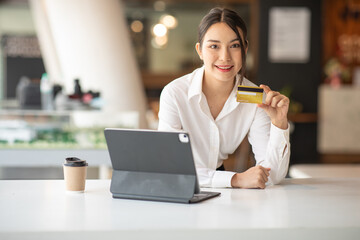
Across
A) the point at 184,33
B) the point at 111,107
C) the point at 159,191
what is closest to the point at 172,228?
the point at 159,191

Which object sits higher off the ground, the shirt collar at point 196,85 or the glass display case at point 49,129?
the shirt collar at point 196,85

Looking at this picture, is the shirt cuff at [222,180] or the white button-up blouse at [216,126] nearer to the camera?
the shirt cuff at [222,180]

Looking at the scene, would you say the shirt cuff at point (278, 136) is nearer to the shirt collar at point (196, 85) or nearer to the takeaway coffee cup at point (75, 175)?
the shirt collar at point (196, 85)

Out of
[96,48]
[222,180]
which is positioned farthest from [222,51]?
[96,48]

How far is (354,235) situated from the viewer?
153 cm

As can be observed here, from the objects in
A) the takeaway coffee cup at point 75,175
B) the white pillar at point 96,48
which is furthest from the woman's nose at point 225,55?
the white pillar at point 96,48

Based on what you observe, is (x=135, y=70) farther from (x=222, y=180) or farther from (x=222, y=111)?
(x=222, y=180)

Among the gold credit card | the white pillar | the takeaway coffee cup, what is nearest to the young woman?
the gold credit card

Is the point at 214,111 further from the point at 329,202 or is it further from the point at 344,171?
the point at 344,171

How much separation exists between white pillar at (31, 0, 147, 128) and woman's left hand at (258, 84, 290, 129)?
340cm

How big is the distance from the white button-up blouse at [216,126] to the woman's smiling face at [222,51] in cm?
11

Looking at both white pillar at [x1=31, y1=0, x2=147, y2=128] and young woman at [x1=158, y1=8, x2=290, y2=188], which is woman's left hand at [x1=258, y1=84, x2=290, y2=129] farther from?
white pillar at [x1=31, y1=0, x2=147, y2=128]

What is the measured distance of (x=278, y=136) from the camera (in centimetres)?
230

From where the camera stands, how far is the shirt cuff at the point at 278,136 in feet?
7.52
